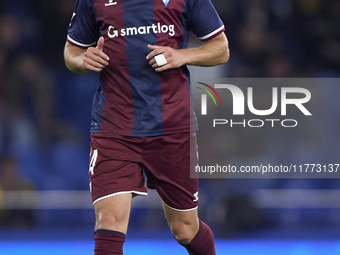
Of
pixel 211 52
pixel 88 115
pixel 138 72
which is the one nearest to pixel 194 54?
pixel 211 52

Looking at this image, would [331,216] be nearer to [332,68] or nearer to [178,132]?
[332,68]

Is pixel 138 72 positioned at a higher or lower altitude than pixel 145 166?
higher

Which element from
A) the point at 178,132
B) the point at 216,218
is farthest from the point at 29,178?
the point at 178,132

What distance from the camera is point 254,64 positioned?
529 centimetres

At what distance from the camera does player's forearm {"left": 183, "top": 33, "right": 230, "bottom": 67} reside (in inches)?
104

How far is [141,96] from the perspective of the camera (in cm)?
253

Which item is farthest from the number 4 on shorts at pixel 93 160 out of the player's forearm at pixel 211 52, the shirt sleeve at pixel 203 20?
the shirt sleeve at pixel 203 20

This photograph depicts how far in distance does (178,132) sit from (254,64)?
2.85 m

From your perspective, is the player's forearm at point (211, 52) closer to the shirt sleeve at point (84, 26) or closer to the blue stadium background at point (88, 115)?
the shirt sleeve at point (84, 26)

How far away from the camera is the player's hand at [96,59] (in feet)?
7.99

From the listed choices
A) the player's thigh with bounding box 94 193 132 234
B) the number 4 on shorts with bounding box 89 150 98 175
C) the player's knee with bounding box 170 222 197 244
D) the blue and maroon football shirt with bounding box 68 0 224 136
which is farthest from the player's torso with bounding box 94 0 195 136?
the player's knee with bounding box 170 222 197 244

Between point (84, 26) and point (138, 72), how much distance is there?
0.40 m

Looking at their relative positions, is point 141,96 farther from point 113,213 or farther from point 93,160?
point 113,213

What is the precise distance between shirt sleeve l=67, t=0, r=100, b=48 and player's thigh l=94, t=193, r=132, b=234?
840 mm
